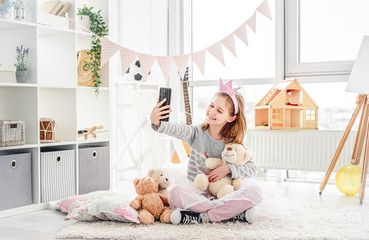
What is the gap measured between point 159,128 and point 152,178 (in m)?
0.31

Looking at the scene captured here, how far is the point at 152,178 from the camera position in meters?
2.34

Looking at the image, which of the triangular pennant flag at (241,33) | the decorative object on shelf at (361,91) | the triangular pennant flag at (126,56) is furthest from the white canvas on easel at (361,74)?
the triangular pennant flag at (126,56)

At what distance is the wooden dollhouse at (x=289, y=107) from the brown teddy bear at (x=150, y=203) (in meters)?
1.40

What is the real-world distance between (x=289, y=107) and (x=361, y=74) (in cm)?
63

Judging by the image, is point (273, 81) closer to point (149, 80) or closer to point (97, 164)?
point (149, 80)

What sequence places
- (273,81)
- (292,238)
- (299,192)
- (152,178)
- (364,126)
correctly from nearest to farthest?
(292,238)
(152,178)
(364,126)
(299,192)
(273,81)

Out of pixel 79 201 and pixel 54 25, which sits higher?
pixel 54 25

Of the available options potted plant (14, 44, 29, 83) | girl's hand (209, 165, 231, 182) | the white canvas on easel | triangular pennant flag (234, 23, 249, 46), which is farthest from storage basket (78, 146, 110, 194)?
the white canvas on easel

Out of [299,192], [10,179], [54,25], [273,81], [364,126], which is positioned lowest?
[299,192]

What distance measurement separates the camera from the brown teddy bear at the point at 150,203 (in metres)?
2.13

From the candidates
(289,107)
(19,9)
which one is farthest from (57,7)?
(289,107)

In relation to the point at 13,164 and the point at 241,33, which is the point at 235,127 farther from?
the point at 13,164

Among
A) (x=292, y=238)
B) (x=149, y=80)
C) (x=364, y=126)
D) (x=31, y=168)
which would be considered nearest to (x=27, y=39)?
(x=31, y=168)

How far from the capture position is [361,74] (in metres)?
2.88
